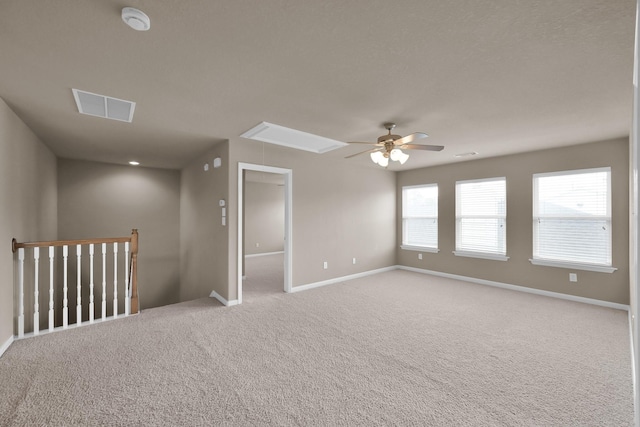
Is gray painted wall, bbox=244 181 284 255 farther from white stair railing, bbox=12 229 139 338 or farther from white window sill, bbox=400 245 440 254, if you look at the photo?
white window sill, bbox=400 245 440 254

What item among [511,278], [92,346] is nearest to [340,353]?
[92,346]

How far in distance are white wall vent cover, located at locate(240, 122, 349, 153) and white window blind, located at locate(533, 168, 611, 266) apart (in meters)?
3.60

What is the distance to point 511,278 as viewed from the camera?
5.00 m

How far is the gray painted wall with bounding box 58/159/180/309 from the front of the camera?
17.5 feet

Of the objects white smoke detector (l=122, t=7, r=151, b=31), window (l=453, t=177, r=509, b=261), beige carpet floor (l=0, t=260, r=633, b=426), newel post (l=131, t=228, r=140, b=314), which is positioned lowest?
beige carpet floor (l=0, t=260, r=633, b=426)

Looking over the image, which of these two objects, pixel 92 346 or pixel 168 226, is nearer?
pixel 92 346

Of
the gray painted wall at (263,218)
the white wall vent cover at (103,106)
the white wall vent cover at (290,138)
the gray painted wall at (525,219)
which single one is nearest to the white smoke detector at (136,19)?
the white wall vent cover at (103,106)

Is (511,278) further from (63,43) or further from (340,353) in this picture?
(63,43)

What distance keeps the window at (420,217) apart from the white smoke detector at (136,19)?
579cm

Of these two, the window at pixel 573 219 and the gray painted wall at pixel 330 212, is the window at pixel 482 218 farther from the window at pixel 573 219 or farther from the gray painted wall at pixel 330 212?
the gray painted wall at pixel 330 212

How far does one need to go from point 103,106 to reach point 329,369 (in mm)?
3383

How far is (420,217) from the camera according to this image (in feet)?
21.2

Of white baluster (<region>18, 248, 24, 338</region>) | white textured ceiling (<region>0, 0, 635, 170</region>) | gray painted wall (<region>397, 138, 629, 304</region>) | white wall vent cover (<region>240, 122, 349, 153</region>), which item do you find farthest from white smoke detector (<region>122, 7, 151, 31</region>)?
gray painted wall (<region>397, 138, 629, 304</region>)

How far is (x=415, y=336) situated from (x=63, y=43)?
3877 millimetres
